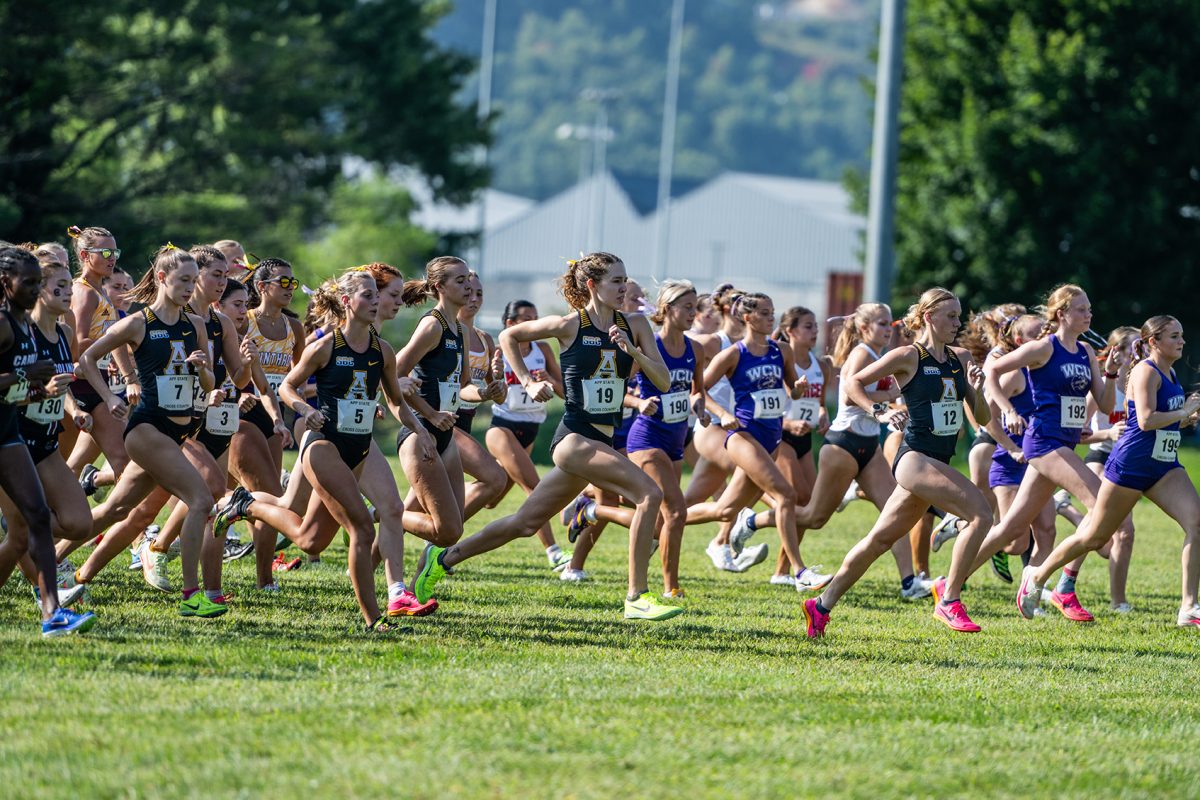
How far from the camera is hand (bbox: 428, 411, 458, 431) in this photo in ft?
30.2

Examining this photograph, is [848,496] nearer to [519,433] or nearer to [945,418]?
[519,433]

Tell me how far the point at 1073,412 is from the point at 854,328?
1882mm

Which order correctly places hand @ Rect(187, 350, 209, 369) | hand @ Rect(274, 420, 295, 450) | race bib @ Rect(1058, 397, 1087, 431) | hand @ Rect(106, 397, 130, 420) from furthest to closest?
1. race bib @ Rect(1058, 397, 1087, 431)
2. hand @ Rect(274, 420, 295, 450)
3. hand @ Rect(187, 350, 209, 369)
4. hand @ Rect(106, 397, 130, 420)

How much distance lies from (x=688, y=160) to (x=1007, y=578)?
533 ft

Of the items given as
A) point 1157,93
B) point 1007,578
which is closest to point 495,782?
point 1007,578

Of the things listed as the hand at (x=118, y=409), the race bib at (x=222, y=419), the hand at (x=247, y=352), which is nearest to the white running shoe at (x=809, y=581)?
the hand at (x=247, y=352)

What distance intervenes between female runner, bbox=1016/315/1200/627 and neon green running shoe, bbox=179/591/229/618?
502 centimetres

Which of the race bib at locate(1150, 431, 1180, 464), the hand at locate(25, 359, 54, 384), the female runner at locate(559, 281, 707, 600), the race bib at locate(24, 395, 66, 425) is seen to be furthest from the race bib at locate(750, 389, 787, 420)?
the hand at locate(25, 359, 54, 384)

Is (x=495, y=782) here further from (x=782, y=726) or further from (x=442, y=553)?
(x=442, y=553)

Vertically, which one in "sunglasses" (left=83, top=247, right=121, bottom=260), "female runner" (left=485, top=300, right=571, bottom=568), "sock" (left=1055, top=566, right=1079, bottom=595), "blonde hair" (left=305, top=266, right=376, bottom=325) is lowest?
"sock" (left=1055, top=566, right=1079, bottom=595)

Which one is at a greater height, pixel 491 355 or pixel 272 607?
pixel 491 355

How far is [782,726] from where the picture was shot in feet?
21.7

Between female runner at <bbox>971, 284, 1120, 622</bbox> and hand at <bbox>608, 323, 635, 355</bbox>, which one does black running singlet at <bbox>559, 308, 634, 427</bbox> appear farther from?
female runner at <bbox>971, 284, 1120, 622</bbox>

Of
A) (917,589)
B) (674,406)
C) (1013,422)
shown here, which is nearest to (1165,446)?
(1013,422)
